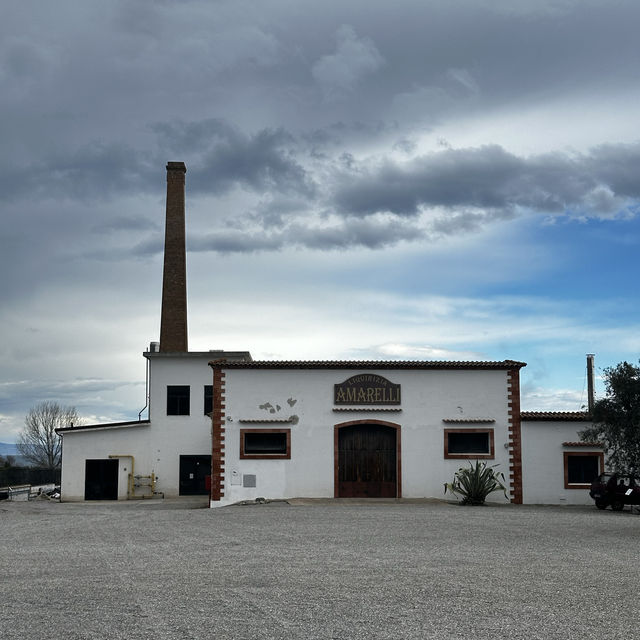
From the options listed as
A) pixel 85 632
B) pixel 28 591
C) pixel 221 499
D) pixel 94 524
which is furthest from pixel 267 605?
pixel 221 499

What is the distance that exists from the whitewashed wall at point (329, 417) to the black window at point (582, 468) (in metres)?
2.39

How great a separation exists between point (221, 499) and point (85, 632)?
21.2m

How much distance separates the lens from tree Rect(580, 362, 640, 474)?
26812mm

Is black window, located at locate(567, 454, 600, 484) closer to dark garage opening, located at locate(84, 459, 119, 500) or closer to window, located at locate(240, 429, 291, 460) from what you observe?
window, located at locate(240, 429, 291, 460)

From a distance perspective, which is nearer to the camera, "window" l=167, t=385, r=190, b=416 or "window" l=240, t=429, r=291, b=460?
"window" l=240, t=429, r=291, b=460

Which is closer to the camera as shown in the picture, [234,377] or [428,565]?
[428,565]

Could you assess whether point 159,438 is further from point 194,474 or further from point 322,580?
point 322,580

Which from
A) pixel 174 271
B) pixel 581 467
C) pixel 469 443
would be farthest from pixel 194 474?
pixel 581 467

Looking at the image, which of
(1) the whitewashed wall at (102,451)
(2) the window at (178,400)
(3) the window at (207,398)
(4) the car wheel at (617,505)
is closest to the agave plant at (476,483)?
(4) the car wheel at (617,505)

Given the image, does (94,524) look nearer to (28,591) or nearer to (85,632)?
(28,591)

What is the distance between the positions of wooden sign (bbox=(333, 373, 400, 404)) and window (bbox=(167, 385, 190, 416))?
10772 millimetres

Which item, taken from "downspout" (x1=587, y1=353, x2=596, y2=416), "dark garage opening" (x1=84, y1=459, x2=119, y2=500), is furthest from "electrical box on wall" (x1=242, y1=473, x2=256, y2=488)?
"downspout" (x1=587, y1=353, x2=596, y2=416)

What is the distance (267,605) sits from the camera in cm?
979

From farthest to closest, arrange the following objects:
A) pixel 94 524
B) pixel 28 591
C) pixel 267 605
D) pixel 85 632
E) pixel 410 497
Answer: pixel 410 497 → pixel 94 524 → pixel 28 591 → pixel 267 605 → pixel 85 632
